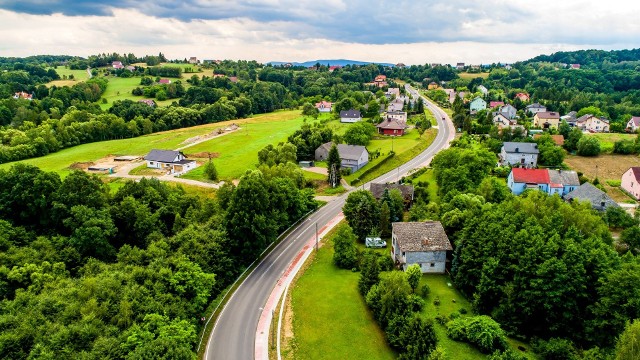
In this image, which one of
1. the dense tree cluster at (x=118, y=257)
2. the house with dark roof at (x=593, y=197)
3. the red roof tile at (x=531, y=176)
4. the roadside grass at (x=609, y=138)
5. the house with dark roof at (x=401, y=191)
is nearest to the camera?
the dense tree cluster at (x=118, y=257)

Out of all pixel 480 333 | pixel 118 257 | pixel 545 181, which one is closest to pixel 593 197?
pixel 545 181

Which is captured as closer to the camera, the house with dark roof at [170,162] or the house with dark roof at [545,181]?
the house with dark roof at [545,181]

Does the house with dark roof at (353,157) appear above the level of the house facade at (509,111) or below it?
below

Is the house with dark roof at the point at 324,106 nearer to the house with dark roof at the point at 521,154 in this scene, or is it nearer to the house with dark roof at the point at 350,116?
the house with dark roof at the point at 350,116

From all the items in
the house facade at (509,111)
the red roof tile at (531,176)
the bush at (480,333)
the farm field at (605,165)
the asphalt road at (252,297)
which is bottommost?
the asphalt road at (252,297)

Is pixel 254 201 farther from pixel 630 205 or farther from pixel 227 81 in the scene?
pixel 227 81

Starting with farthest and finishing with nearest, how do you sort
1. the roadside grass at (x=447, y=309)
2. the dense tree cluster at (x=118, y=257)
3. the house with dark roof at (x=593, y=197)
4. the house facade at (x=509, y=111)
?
1. the house facade at (x=509, y=111)
2. the house with dark roof at (x=593, y=197)
3. the roadside grass at (x=447, y=309)
4. the dense tree cluster at (x=118, y=257)

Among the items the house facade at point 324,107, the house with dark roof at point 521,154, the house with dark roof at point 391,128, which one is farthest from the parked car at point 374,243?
the house facade at point 324,107

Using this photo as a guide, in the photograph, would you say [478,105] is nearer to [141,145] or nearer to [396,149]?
[396,149]
